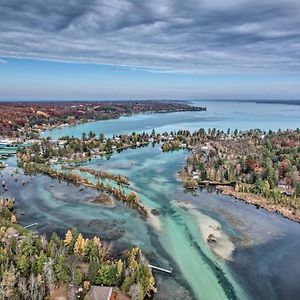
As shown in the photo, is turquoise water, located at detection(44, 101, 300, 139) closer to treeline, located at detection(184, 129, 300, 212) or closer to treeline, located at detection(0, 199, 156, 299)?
treeline, located at detection(184, 129, 300, 212)

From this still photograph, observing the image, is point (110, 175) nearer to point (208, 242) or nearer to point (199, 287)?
point (208, 242)

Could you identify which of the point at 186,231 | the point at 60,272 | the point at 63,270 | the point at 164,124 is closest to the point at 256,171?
the point at 186,231

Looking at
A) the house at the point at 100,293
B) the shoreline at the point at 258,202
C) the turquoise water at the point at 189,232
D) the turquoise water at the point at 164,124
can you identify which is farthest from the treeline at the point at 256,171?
the turquoise water at the point at 164,124

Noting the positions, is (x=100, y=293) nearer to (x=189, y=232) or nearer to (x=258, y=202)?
(x=189, y=232)

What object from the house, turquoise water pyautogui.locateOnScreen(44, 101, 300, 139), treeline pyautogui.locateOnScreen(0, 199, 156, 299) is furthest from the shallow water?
turquoise water pyautogui.locateOnScreen(44, 101, 300, 139)

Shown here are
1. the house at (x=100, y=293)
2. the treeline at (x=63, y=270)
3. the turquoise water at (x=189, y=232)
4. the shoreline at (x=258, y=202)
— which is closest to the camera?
the house at (x=100, y=293)

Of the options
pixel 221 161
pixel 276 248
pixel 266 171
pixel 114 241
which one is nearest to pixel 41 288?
pixel 114 241

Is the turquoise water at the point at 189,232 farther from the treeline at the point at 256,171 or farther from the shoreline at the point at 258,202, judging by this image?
the treeline at the point at 256,171
